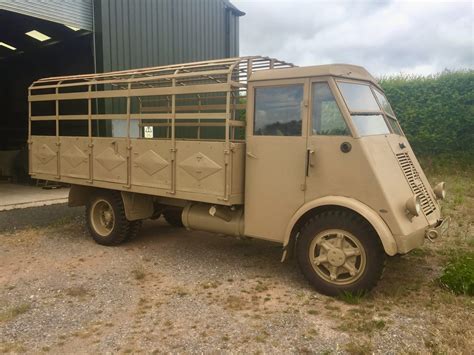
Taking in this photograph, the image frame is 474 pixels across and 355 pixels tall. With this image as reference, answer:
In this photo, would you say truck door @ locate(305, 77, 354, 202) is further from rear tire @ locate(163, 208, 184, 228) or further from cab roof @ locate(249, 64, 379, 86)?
rear tire @ locate(163, 208, 184, 228)

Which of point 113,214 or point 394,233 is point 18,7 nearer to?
point 113,214

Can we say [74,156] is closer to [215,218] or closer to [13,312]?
[215,218]

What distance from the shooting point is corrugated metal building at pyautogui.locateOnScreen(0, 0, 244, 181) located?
9969 mm

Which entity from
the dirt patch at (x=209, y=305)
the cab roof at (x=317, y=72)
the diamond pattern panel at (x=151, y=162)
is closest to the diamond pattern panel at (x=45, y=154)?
the dirt patch at (x=209, y=305)

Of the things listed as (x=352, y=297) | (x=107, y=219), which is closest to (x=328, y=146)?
(x=352, y=297)

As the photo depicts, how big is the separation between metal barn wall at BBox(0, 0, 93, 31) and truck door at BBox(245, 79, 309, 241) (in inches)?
253

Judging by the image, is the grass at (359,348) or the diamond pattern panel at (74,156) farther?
the diamond pattern panel at (74,156)

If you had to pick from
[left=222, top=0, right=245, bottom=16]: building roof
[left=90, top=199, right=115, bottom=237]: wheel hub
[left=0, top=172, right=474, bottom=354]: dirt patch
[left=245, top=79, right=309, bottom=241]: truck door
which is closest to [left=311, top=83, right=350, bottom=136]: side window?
[left=245, top=79, right=309, bottom=241]: truck door

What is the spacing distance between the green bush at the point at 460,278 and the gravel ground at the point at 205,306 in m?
0.14

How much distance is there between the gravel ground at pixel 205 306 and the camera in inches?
135

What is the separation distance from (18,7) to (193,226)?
20.9ft

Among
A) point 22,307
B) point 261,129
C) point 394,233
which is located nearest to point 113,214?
point 22,307

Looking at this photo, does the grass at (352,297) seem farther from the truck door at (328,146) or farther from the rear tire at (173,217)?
the rear tire at (173,217)

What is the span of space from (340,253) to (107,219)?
3.77m
